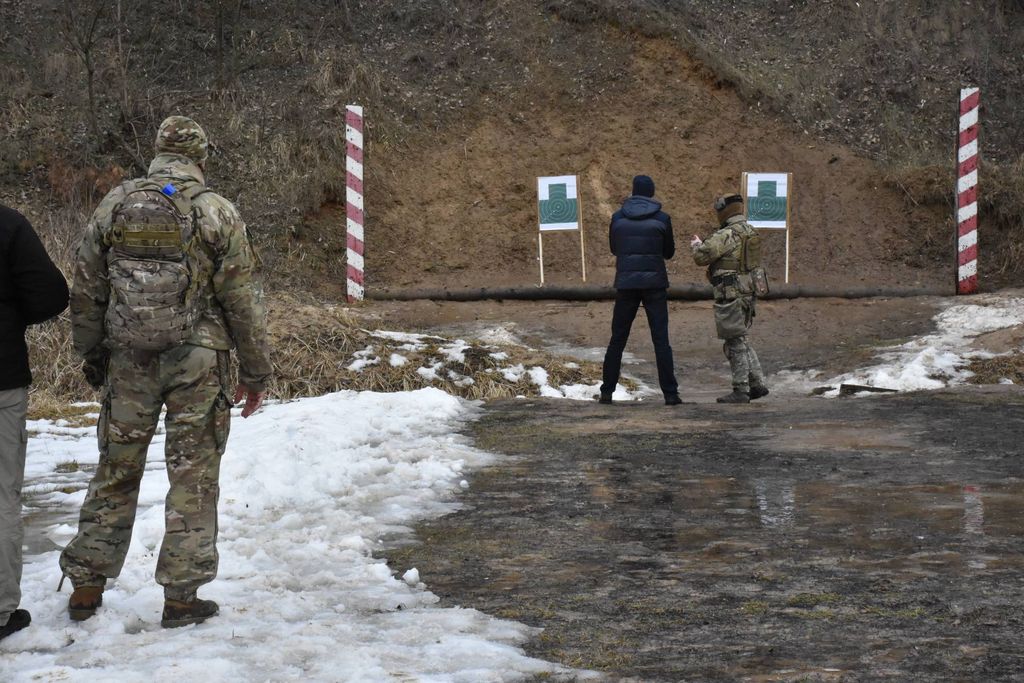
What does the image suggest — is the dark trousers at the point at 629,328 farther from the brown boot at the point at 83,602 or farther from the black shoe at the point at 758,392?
the brown boot at the point at 83,602

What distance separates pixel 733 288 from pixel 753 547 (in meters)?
5.86

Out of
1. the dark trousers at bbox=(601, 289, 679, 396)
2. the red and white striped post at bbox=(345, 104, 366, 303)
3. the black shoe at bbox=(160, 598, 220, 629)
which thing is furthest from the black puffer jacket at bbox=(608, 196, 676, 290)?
the black shoe at bbox=(160, 598, 220, 629)

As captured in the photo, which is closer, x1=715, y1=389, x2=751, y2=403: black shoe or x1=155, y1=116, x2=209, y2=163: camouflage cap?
x1=155, y1=116, x2=209, y2=163: camouflage cap

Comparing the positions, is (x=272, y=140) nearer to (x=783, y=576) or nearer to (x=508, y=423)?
(x=508, y=423)

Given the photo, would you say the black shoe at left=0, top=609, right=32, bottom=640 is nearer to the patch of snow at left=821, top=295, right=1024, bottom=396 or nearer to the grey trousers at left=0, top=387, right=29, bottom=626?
the grey trousers at left=0, top=387, right=29, bottom=626

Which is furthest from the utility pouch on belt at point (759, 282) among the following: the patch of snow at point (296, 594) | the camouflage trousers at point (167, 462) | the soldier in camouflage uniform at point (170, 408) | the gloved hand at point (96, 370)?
the gloved hand at point (96, 370)

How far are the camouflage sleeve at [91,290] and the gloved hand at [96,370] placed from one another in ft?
0.18

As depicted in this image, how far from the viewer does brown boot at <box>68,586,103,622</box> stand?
5105 millimetres

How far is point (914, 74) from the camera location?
22609 mm

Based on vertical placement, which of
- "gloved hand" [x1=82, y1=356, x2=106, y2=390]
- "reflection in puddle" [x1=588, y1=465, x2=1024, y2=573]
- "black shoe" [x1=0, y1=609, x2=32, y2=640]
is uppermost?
"gloved hand" [x1=82, y1=356, x2=106, y2=390]

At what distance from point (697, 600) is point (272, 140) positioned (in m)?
16.4

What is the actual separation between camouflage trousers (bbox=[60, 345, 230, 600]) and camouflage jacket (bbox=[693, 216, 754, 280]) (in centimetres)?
736

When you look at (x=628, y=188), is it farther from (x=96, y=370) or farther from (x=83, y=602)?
(x=83, y=602)

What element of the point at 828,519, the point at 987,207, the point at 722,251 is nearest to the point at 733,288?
the point at 722,251
